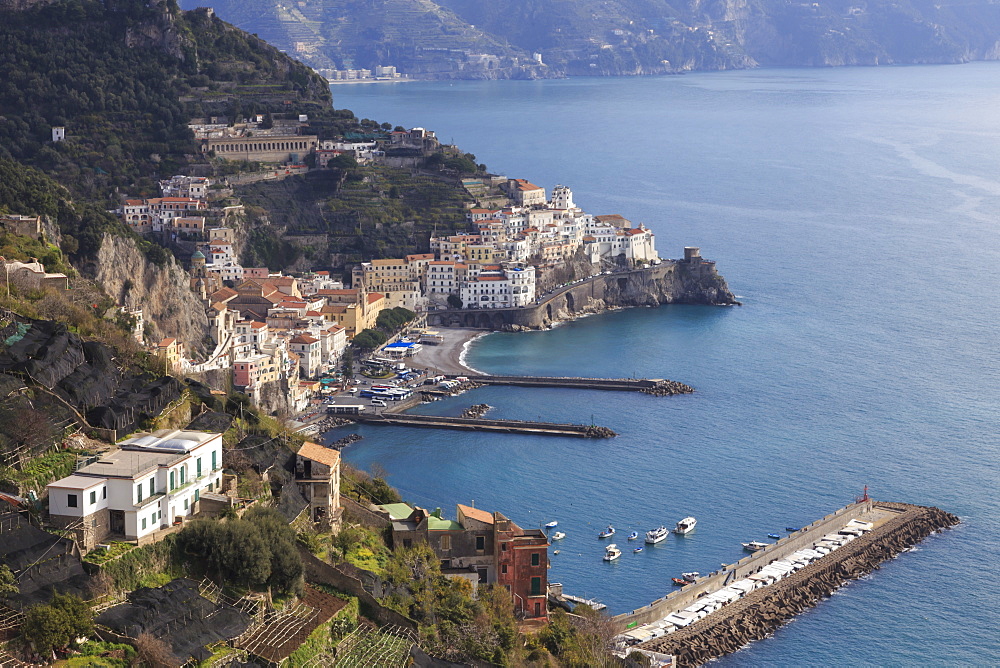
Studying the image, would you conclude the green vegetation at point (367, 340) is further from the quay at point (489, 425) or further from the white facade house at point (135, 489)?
the white facade house at point (135, 489)

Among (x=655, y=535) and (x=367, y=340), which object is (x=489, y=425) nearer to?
(x=367, y=340)

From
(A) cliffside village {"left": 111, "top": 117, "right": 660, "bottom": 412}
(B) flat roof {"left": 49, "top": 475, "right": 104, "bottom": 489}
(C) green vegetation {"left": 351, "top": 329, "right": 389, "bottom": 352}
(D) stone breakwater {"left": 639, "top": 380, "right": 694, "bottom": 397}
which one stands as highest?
(B) flat roof {"left": 49, "top": 475, "right": 104, "bottom": 489}

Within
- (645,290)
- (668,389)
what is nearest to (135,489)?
(668,389)

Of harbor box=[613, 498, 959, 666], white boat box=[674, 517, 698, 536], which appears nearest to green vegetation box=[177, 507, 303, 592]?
harbor box=[613, 498, 959, 666]

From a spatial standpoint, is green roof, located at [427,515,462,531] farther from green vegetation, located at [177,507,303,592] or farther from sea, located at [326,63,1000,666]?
sea, located at [326,63,1000,666]

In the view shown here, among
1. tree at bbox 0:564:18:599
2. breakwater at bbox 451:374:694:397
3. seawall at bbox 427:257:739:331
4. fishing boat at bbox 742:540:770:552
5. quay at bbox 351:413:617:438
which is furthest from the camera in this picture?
seawall at bbox 427:257:739:331

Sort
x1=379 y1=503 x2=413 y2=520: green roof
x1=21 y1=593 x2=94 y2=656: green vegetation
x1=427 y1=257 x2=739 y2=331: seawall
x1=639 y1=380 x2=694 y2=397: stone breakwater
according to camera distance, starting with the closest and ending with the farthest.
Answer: x1=21 y1=593 x2=94 y2=656: green vegetation
x1=379 y1=503 x2=413 y2=520: green roof
x1=639 y1=380 x2=694 y2=397: stone breakwater
x1=427 y1=257 x2=739 y2=331: seawall
